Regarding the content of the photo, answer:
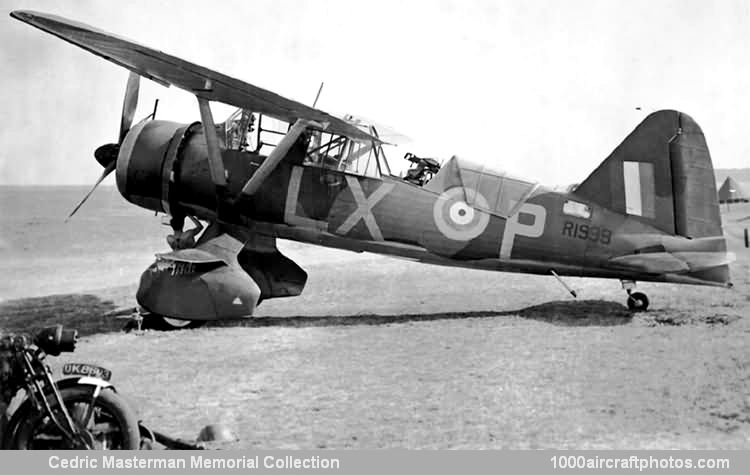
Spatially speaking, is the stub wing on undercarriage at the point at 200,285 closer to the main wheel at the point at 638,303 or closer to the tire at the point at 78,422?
the tire at the point at 78,422

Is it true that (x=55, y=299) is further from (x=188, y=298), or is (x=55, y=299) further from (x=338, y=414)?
(x=338, y=414)

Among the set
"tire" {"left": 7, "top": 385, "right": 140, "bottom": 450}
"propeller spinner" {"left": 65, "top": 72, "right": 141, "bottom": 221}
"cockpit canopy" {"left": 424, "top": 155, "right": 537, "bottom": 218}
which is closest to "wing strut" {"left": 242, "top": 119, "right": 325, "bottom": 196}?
"cockpit canopy" {"left": 424, "top": 155, "right": 537, "bottom": 218}

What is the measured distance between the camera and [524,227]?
822 cm

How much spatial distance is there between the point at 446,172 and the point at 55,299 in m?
5.91

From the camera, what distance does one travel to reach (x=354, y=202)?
8.49 m

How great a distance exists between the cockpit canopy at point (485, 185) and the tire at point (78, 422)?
5.47 m

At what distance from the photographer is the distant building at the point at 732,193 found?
95.0ft

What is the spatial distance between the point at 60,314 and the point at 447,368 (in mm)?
5478

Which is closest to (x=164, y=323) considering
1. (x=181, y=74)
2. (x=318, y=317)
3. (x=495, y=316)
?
(x=318, y=317)

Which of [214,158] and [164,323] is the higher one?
[214,158]

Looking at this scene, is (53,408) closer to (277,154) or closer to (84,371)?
(84,371)

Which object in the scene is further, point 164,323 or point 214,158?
point 214,158

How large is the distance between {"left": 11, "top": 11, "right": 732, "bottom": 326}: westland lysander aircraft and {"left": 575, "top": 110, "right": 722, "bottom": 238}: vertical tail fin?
1cm

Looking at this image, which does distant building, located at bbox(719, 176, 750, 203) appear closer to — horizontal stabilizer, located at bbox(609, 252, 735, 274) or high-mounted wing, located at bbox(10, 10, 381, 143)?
horizontal stabilizer, located at bbox(609, 252, 735, 274)
